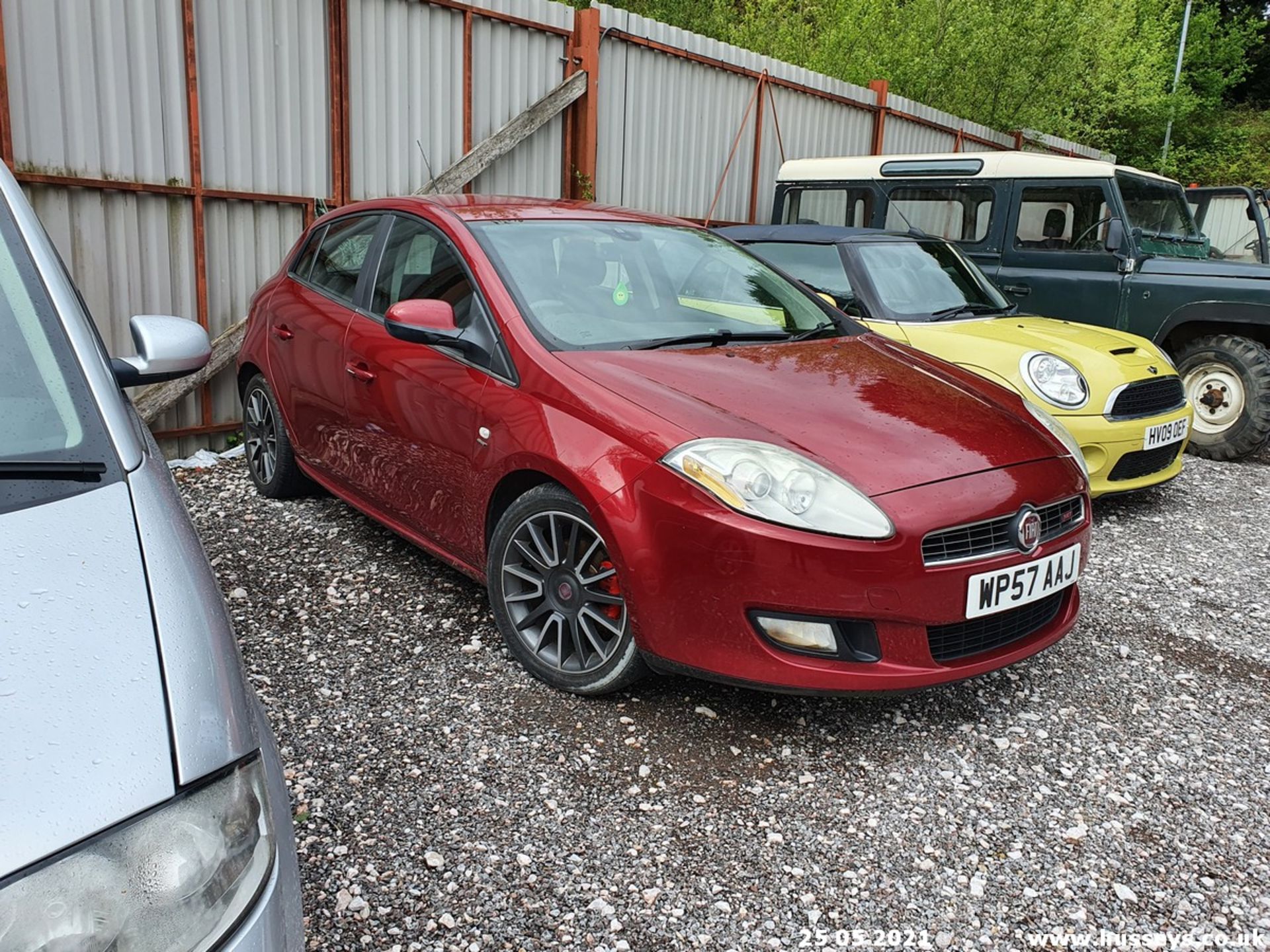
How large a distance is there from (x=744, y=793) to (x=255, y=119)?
5.06 meters

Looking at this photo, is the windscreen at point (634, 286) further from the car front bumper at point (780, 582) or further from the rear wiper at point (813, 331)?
the car front bumper at point (780, 582)

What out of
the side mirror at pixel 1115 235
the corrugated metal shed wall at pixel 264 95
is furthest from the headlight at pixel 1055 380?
the corrugated metal shed wall at pixel 264 95

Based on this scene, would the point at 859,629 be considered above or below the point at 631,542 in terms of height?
below

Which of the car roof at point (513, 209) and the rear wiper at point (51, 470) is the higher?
the car roof at point (513, 209)

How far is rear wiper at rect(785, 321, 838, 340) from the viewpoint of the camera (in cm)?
358

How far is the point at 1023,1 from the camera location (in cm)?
1216

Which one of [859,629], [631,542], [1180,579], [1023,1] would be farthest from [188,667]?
[1023,1]

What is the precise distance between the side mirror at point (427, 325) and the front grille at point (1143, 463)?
12.0 ft

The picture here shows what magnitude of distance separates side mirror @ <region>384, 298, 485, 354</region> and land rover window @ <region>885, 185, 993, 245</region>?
4818 millimetres

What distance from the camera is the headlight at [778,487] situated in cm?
248

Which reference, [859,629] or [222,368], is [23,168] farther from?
[859,629]

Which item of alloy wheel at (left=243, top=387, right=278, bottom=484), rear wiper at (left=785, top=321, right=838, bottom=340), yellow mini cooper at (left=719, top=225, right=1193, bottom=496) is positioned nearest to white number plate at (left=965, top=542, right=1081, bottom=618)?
rear wiper at (left=785, top=321, right=838, bottom=340)

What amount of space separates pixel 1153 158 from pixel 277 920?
1101 inches

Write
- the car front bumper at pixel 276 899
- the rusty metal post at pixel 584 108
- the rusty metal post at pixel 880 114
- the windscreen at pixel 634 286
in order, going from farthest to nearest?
the rusty metal post at pixel 880 114 → the rusty metal post at pixel 584 108 → the windscreen at pixel 634 286 → the car front bumper at pixel 276 899
